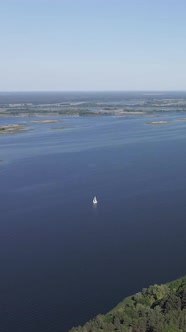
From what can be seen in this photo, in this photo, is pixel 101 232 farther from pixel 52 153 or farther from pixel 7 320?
pixel 52 153

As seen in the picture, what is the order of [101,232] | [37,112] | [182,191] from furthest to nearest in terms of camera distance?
1. [37,112]
2. [182,191]
3. [101,232]

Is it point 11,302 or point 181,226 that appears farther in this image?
point 181,226

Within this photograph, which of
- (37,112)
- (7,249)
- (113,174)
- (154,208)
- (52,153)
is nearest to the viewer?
(7,249)

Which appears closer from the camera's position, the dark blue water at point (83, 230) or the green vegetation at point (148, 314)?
the green vegetation at point (148, 314)

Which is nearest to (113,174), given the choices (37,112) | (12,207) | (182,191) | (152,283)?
(182,191)
